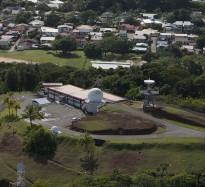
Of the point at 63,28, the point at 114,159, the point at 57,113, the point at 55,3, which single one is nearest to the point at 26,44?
the point at 63,28

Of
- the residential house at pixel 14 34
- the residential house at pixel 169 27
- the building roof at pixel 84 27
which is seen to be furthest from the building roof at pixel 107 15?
the residential house at pixel 14 34

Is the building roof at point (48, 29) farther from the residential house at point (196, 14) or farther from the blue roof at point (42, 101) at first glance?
the blue roof at point (42, 101)

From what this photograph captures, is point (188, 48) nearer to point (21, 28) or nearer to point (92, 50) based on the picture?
point (92, 50)

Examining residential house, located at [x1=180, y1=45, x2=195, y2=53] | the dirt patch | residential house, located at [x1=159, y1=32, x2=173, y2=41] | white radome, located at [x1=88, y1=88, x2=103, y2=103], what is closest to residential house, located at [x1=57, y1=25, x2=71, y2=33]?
residential house, located at [x1=159, y1=32, x2=173, y2=41]

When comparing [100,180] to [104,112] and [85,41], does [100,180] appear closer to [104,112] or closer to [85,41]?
[104,112]

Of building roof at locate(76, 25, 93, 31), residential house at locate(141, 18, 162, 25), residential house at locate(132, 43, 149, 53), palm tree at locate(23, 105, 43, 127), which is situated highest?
residential house at locate(141, 18, 162, 25)

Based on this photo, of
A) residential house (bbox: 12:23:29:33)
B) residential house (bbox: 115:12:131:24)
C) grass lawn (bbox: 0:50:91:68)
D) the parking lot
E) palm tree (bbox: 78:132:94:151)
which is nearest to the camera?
palm tree (bbox: 78:132:94:151)

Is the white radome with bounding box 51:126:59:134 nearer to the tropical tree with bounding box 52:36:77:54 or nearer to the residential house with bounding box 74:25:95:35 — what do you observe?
the tropical tree with bounding box 52:36:77:54
